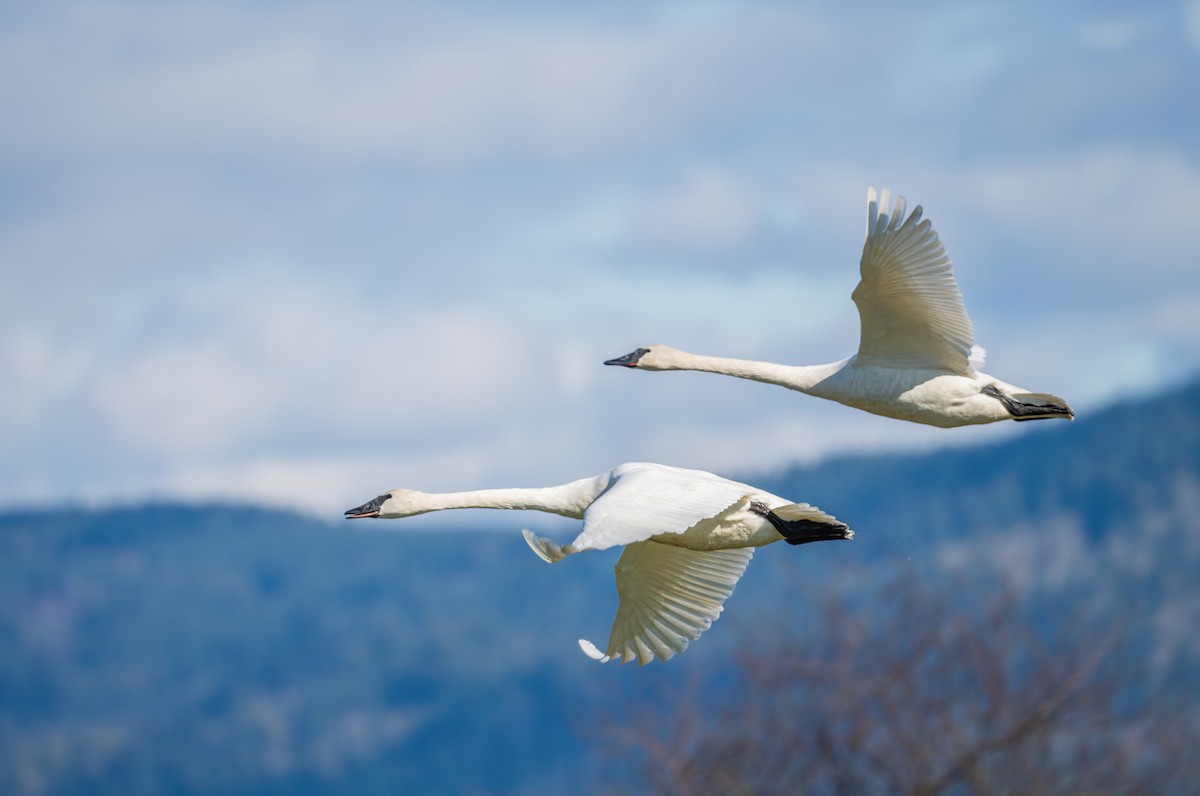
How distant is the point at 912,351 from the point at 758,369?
4.11 feet

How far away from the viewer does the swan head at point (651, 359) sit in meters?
16.6

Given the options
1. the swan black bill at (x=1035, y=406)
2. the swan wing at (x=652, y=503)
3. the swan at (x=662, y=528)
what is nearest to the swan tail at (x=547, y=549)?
the swan at (x=662, y=528)

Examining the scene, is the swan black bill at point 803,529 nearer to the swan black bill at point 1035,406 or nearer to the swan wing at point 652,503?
the swan wing at point 652,503

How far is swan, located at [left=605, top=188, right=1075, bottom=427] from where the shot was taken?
14.6 m

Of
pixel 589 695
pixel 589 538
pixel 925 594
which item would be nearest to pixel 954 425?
pixel 589 538

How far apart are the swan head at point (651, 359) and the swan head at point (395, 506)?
192 centimetres

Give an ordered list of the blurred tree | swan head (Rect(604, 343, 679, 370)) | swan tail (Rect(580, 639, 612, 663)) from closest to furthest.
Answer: swan tail (Rect(580, 639, 612, 663)) < swan head (Rect(604, 343, 679, 370)) < the blurred tree

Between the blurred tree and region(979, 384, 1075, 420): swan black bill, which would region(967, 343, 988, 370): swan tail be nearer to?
region(979, 384, 1075, 420): swan black bill

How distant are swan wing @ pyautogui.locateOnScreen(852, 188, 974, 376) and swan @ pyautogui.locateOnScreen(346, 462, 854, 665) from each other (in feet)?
4.89

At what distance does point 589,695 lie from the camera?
623ft

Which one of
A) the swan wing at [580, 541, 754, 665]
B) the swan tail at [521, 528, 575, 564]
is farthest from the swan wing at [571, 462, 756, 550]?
the swan wing at [580, 541, 754, 665]

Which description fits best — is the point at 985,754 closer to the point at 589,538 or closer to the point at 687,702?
the point at 687,702

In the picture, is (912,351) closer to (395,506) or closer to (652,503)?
(652,503)

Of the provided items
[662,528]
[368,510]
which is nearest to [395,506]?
[368,510]
